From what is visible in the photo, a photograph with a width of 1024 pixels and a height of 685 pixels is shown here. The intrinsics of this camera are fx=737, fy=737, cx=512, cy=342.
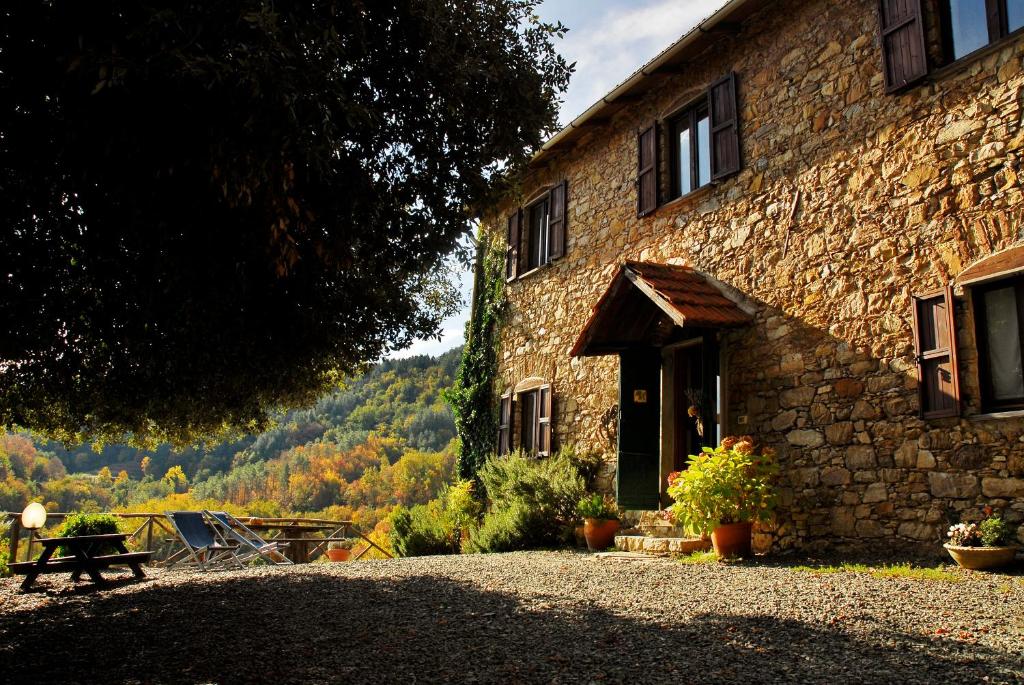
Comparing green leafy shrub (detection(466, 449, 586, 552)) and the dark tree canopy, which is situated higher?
the dark tree canopy

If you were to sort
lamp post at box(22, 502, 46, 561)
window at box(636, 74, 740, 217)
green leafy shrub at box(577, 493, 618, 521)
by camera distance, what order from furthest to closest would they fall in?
green leafy shrub at box(577, 493, 618, 521) < lamp post at box(22, 502, 46, 561) < window at box(636, 74, 740, 217)

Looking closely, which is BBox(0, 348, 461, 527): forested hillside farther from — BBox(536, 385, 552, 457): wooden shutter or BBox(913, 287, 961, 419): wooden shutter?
BBox(913, 287, 961, 419): wooden shutter

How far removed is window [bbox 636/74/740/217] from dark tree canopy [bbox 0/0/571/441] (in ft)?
11.3

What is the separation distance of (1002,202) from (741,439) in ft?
9.74

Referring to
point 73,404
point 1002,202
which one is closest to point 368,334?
point 73,404

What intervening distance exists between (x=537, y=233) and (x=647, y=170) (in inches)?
130

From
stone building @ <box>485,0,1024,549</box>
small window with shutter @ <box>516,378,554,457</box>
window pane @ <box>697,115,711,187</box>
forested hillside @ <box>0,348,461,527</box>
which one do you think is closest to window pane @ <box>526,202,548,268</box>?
stone building @ <box>485,0,1024,549</box>

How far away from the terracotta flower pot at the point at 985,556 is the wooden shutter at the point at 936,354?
1091 millimetres

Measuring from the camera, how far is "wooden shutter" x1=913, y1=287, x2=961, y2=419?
19.7 feet

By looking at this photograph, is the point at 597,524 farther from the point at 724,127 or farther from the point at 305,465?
the point at 305,465

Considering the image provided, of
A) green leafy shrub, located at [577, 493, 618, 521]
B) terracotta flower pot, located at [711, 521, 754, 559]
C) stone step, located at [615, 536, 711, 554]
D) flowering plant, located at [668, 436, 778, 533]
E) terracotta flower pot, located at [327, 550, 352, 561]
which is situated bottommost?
terracotta flower pot, located at [327, 550, 352, 561]

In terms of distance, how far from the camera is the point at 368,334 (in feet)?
21.3

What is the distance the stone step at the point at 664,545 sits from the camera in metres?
7.63

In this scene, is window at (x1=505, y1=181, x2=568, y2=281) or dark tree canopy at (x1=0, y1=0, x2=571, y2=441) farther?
window at (x1=505, y1=181, x2=568, y2=281)
